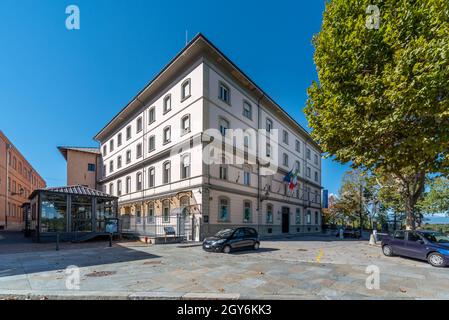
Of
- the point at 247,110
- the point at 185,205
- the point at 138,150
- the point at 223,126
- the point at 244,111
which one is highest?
the point at 247,110

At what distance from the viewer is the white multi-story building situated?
20.8m

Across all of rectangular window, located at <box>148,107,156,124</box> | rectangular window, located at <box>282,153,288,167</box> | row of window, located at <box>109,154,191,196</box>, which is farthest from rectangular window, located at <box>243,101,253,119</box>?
rectangular window, located at <box>148,107,156,124</box>

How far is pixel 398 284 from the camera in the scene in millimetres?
7492

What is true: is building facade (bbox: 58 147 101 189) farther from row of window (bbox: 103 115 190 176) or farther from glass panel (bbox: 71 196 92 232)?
glass panel (bbox: 71 196 92 232)

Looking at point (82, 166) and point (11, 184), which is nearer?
point (11, 184)

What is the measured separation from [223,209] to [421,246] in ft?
44.7

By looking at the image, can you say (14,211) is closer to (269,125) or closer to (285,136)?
(269,125)

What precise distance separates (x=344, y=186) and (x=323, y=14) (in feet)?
121

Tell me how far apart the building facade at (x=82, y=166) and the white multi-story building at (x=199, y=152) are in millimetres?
6750

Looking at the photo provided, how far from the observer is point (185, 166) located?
73.3 feet

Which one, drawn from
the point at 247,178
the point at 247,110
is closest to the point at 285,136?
the point at 247,110

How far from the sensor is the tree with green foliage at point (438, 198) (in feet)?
114

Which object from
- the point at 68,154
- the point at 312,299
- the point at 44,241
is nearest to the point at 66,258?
the point at 44,241

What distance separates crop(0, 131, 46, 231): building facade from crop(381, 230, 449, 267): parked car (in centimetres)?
4408
